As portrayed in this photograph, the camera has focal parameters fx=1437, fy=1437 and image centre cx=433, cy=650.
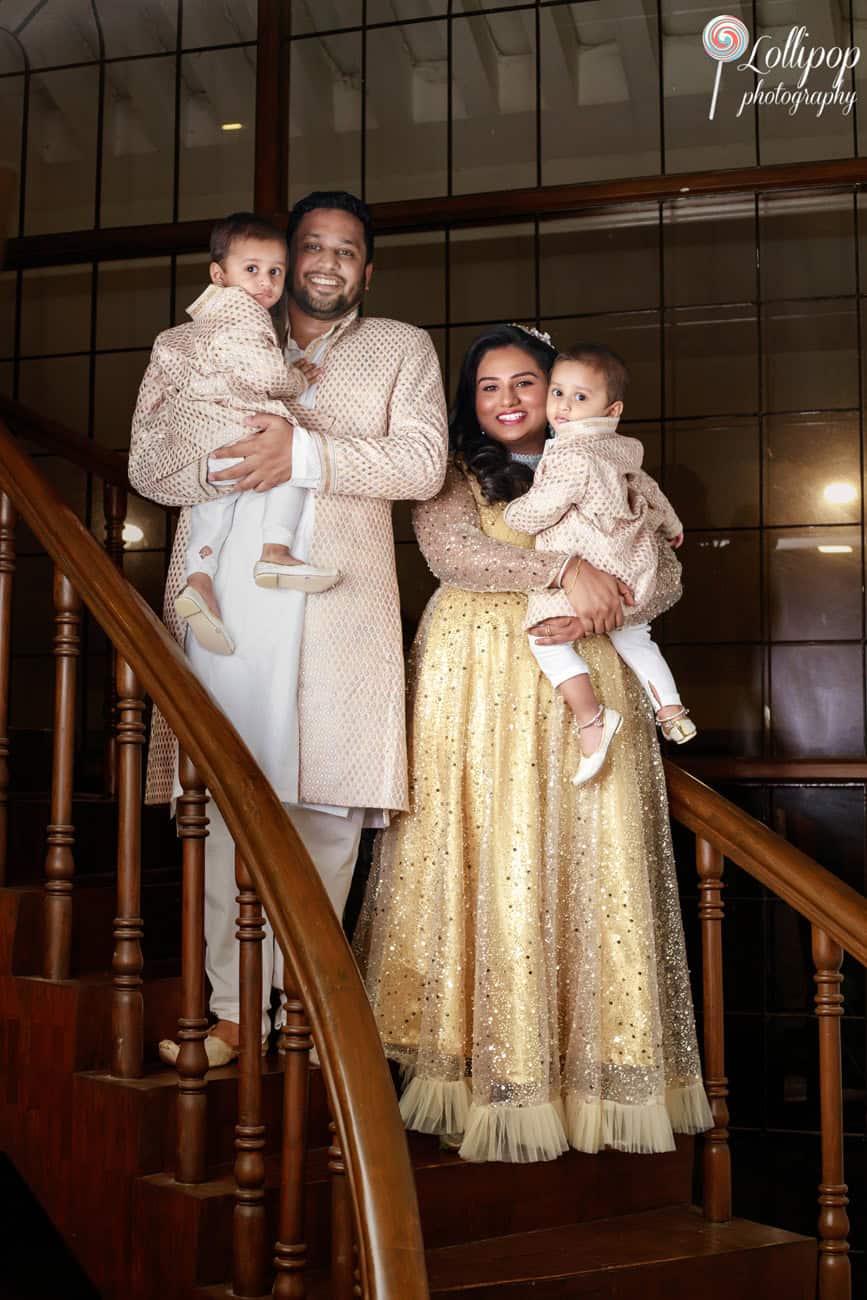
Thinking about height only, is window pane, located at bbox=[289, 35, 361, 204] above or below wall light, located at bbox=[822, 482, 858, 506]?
above

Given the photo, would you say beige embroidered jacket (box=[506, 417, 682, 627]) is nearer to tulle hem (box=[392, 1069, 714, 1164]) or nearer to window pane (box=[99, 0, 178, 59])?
tulle hem (box=[392, 1069, 714, 1164])

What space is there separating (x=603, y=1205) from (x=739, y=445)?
9.21ft

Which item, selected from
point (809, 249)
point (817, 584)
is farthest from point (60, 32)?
point (817, 584)

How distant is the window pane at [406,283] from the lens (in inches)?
203

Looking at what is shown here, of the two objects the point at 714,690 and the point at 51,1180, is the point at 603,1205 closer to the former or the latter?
the point at 51,1180

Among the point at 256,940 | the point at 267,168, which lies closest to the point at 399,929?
the point at 256,940

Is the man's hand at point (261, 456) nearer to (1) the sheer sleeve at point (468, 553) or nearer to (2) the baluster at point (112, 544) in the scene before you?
(1) the sheer sleeve at point (468, 553)

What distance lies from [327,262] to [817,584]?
89.3 inches

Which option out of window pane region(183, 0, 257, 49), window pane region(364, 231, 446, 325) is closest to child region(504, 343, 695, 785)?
window pane region(364, 231, 446, 325)

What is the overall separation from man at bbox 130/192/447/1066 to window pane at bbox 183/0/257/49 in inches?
96.0

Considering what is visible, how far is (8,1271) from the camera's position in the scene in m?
3.05

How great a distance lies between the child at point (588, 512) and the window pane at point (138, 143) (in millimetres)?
A: 3254

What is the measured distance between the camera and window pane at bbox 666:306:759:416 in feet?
15.3

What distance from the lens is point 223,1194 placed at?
7.11ft
